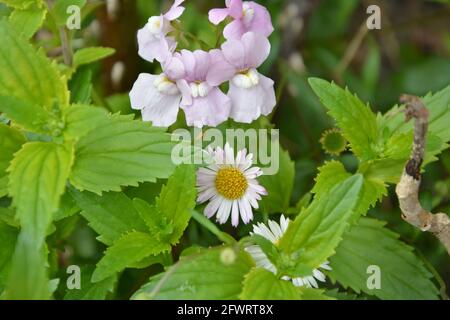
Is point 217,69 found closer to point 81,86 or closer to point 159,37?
point 159,37

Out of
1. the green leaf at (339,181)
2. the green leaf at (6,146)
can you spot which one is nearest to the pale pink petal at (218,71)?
the green leaf at (339,181)

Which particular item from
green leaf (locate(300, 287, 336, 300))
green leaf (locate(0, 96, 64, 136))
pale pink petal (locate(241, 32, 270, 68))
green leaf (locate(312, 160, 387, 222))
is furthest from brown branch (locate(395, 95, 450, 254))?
green leaf (locate(0, 96, 64, 136))

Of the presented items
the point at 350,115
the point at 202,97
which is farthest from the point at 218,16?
the point at 350,115

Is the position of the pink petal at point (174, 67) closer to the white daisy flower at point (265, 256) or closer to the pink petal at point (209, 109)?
the pink petal at point (209, 109)

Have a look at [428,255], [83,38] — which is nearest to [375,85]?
[428,255]

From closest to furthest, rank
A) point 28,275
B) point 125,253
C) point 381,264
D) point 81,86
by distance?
point 28,275 < point 125,253 < point 381,264 < point 81,86
